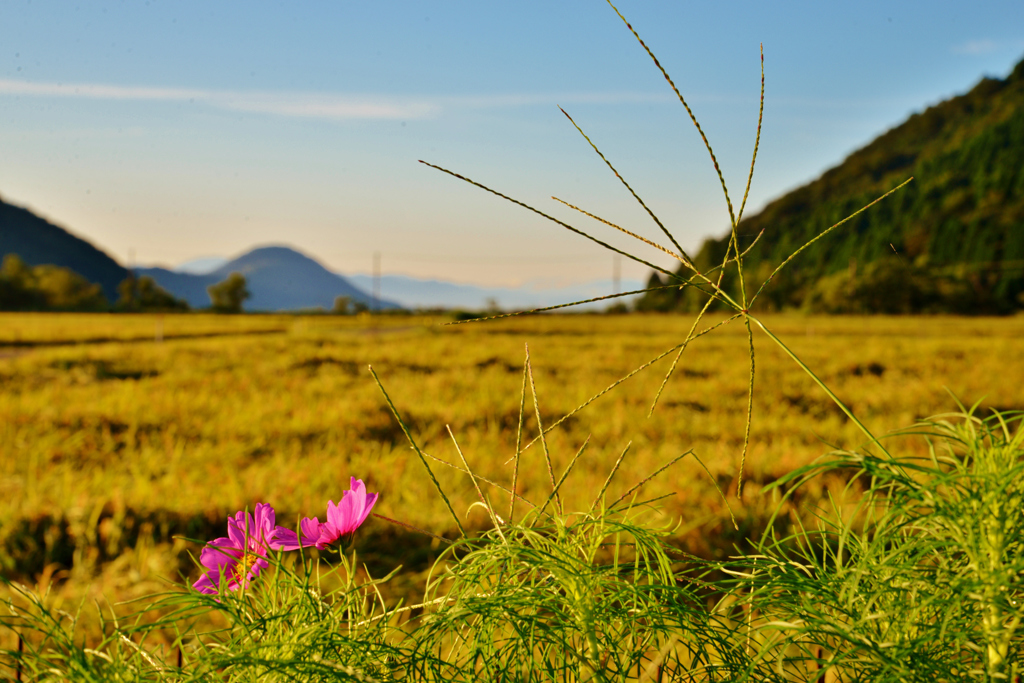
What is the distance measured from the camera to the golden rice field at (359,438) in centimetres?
322

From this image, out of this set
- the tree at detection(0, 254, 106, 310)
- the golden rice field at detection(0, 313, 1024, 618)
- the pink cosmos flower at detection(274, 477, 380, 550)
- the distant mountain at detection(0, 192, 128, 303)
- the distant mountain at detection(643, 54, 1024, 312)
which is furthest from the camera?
the distant mountain at detection(0, 192, 128, 303)

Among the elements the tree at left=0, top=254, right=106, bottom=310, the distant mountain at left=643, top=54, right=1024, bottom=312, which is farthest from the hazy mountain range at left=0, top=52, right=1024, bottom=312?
the tree at left=0, top=254, right=106, bottom=310

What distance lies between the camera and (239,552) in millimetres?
588

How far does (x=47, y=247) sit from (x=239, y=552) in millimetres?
138500

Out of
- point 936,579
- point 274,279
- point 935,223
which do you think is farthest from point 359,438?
point 274,279

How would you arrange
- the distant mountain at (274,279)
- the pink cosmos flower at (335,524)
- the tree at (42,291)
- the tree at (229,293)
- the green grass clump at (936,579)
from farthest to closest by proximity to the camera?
the distant mountain at (274,279) → the tree at (229,293) → the tree at (42,291) → the pink cosmos flower at (335,524) → the green grass clump at (936,579)

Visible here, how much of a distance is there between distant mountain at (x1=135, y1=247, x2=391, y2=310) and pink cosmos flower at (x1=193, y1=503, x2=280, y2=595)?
124248 mm

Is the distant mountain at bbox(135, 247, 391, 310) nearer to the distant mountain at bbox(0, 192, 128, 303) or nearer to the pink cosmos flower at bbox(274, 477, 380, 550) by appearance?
the distant mountain at bbox(0, 192, 128, 303)

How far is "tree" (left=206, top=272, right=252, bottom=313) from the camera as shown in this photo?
64219 mm

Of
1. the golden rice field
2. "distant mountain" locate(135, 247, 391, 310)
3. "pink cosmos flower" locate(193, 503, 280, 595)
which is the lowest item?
the golden rice field

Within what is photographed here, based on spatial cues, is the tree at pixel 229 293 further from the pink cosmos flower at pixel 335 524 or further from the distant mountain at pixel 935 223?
the pink cosmos flower at pixel 335 524

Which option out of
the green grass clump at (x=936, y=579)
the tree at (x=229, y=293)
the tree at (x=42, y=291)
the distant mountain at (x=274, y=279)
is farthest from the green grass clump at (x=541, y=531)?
the distant mountain at (x=274, y=279)

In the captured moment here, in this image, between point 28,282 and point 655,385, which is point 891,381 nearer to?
point 655,385

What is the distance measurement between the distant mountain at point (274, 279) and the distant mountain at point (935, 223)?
296 feet
